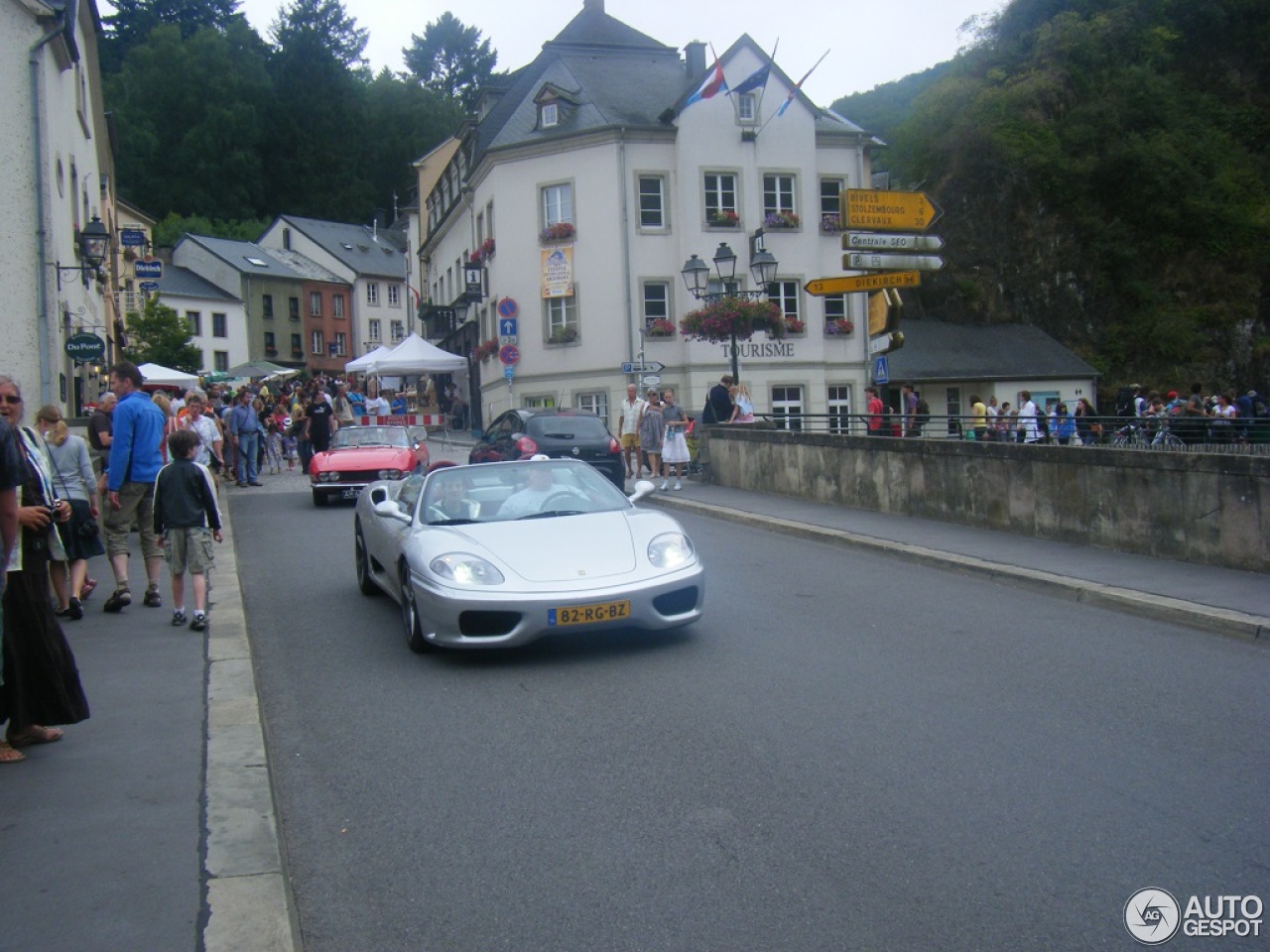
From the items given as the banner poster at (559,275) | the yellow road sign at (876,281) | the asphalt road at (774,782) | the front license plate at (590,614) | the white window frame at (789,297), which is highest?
the banner poster at (559,275)

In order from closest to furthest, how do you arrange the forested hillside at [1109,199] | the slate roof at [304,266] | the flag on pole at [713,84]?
the flag on pole at [713,84] → the forested hillside at [1109,199] → the slate roof at [304,266]

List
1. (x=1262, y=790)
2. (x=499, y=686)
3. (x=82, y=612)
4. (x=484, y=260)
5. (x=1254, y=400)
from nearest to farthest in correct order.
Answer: (x=1262, y=790) < (x=499, y=686) < (x=82, y=612) < (x=1254, y=400) < (x=484, y=260)

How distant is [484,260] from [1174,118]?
40087 mm

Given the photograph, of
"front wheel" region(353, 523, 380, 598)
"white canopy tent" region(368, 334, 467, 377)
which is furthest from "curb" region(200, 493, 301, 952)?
"white canopy tent" region(368, 334, 467, 377)

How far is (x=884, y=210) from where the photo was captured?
51.4ft

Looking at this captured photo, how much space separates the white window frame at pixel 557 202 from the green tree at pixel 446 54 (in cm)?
6041

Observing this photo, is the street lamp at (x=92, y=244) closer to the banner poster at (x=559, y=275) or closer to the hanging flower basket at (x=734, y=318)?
the hanging flower basket at (x=734, y=318)

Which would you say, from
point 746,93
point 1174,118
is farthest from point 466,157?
point 1174,118

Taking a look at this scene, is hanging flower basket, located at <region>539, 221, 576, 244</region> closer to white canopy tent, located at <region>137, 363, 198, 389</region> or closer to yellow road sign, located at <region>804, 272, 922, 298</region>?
white canopy tent, located at <region>137, 363, 198, 389</region>

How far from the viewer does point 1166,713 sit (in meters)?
6.29

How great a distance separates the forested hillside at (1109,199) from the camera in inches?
2319

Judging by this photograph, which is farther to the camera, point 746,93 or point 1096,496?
point 746,93

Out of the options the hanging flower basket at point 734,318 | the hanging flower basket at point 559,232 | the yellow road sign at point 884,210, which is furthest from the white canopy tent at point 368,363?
the yellow road sign at point 884,210

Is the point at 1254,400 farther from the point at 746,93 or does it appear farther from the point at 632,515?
the point at 632,515
